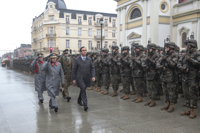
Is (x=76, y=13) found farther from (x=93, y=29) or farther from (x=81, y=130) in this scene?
(x=81, y=130)

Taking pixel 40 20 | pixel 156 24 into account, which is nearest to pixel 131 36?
pixel 156 24

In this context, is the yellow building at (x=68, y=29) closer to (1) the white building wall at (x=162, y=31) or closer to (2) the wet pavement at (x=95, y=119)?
(1) the white building wall at (x=162, y=31)

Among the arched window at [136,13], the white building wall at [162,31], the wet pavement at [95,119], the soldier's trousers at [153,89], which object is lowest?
the wet pavement at [95,119]

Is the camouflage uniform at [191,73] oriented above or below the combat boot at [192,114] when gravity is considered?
above

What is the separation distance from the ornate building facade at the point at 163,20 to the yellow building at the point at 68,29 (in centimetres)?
2526

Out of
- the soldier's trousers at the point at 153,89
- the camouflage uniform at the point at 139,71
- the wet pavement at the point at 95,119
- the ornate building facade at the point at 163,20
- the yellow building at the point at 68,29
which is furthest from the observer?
the yellow building at the point at 68,29

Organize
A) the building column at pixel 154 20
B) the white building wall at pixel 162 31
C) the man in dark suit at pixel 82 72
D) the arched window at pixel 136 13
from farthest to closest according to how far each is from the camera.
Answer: the arched window at pixel 136 13 → the white building wall at pixel 162 31 → the building column at pixel 154 20 → the man in dark suit at pixel 82 72

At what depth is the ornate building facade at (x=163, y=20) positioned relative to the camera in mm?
22780

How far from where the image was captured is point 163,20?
25438mm

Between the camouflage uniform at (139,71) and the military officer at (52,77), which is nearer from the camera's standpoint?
the military officer at (52,77)

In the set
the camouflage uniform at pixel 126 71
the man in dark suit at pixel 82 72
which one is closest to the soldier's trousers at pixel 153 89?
the camouflage uniform at pixel 126 71

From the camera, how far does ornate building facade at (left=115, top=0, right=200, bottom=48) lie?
74.7 feet

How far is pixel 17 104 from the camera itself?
7.62 metres

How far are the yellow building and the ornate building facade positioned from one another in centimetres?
2526
